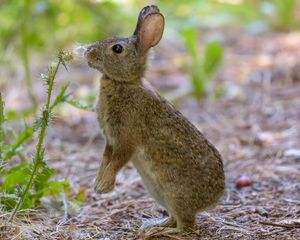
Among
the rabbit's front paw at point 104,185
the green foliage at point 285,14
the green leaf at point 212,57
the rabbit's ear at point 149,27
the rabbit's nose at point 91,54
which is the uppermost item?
the green foliage at point 285,14

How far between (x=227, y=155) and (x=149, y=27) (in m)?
2.15

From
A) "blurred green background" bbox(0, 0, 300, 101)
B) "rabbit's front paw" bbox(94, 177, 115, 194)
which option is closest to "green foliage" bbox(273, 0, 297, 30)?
"blurred green background" bbox(0, 0, 300, 101)

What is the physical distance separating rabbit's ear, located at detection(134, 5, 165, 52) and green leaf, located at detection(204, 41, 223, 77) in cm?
356

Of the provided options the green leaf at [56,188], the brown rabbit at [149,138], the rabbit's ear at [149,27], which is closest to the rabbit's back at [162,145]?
the brown rabbit at [149,138]

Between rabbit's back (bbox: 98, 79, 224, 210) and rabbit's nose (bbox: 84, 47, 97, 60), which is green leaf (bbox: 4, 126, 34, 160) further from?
rabbit's nose (bbox: 84, 47, 97, 60)

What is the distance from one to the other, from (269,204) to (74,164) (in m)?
1.98

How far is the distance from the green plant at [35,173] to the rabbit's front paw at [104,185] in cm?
30

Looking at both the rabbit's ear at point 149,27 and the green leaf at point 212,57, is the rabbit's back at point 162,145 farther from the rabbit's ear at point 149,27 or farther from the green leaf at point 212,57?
the green leaf at point 212,57

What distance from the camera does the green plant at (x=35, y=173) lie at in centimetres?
346

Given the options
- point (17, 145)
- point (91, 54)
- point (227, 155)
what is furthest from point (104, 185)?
point (227, 155)

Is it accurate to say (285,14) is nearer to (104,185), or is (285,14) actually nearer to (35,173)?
(104,185)

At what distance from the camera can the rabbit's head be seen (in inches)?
157

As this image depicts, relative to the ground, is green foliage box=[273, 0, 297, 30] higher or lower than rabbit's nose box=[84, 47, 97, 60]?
higher

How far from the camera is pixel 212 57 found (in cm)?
764
